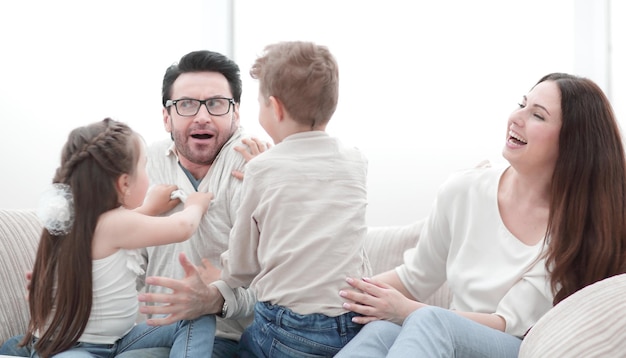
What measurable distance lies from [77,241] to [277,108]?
56 centimetres

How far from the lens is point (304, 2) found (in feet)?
12.0

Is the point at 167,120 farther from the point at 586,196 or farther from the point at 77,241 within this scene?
the point at 586,196

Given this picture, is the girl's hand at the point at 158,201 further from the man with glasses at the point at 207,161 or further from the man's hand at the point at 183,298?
the man's hand at the point at 183,298

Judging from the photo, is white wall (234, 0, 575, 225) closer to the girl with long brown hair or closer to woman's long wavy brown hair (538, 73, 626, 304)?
woman's long wavy brown hair (538, 73, 626, 304)

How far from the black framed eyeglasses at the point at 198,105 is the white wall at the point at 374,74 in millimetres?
1224

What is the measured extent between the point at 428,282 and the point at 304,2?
6.02 ft

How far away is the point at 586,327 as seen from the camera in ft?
4.99

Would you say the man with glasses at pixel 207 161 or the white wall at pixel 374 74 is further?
the white wall at pixel 374 74

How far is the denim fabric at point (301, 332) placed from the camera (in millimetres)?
1821

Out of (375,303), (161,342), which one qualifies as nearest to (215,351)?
(161,342)

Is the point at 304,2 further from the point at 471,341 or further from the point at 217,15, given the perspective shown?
the point at 471,341

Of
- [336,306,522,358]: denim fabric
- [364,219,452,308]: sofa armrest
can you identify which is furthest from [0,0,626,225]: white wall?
[336,306,522,358]: denim fabric

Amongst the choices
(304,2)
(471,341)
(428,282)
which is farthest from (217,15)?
(471,341)

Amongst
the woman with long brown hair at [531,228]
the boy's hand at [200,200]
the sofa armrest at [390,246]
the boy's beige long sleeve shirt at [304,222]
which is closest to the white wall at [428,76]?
the sofa armrest at [390,246]
